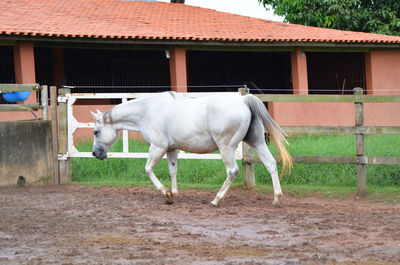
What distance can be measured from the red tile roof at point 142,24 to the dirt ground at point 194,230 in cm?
687

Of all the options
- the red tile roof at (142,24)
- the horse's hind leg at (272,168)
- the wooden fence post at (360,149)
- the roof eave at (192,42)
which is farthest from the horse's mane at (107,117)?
the roof eave at (192,42)

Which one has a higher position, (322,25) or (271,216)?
(322,25)

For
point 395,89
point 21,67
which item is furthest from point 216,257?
point 395,89

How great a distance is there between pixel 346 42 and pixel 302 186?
903cm

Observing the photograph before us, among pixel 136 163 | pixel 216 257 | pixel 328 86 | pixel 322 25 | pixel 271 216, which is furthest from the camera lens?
pixel 322 25

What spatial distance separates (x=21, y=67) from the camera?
14102 millimetres

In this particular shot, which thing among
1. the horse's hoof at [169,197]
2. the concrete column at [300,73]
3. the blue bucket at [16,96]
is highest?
the concrete column at [300,73]

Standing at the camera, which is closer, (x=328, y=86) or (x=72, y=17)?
(x=72, y=17)

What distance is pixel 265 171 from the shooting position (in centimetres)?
951

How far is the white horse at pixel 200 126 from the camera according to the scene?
7594mm

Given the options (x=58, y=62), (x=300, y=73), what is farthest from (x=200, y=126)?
(x=300, y=73)

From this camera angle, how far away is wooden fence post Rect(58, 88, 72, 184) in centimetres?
1004

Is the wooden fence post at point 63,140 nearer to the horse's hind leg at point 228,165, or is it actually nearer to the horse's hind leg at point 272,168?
the horse's hind leg at point 228,165

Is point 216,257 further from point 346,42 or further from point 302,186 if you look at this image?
point 346,42
